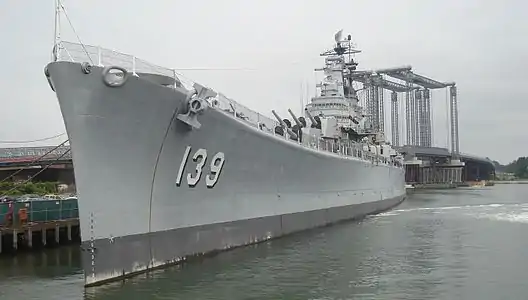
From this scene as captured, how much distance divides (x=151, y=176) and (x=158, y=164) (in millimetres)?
273

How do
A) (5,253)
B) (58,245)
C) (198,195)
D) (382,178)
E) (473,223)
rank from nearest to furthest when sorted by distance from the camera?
(198,195) < (5,253) < (58,245) < (473,223) < (382,178)

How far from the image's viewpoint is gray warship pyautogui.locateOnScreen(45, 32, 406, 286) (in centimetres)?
941

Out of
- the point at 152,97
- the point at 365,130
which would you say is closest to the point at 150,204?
the point at 152,97

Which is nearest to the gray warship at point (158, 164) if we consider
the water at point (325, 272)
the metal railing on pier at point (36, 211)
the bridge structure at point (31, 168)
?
the water at point (325, 272)

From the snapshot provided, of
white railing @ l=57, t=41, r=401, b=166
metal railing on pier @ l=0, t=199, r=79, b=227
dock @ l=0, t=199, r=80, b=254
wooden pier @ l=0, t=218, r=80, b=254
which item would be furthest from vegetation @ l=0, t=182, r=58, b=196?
white railing @ l=57, t=41, r=401, b=166

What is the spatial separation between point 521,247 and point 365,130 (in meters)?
16.2

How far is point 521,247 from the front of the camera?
14.3 metres

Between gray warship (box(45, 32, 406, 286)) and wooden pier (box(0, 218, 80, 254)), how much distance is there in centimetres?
582

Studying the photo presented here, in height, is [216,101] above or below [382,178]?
above

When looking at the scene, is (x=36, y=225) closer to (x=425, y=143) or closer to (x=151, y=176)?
(x=151, y=176)

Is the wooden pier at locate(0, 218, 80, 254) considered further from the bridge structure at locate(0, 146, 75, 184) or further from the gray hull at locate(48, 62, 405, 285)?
the bridge structure at locate(0, 146, 75, 184)

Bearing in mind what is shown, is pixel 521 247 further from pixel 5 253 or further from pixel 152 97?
pixel 5 253

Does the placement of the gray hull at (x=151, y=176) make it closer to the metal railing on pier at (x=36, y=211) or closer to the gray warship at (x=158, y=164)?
the gray warship at (x=158, y=164)

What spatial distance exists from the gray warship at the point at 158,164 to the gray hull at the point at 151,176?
0.02 meters
